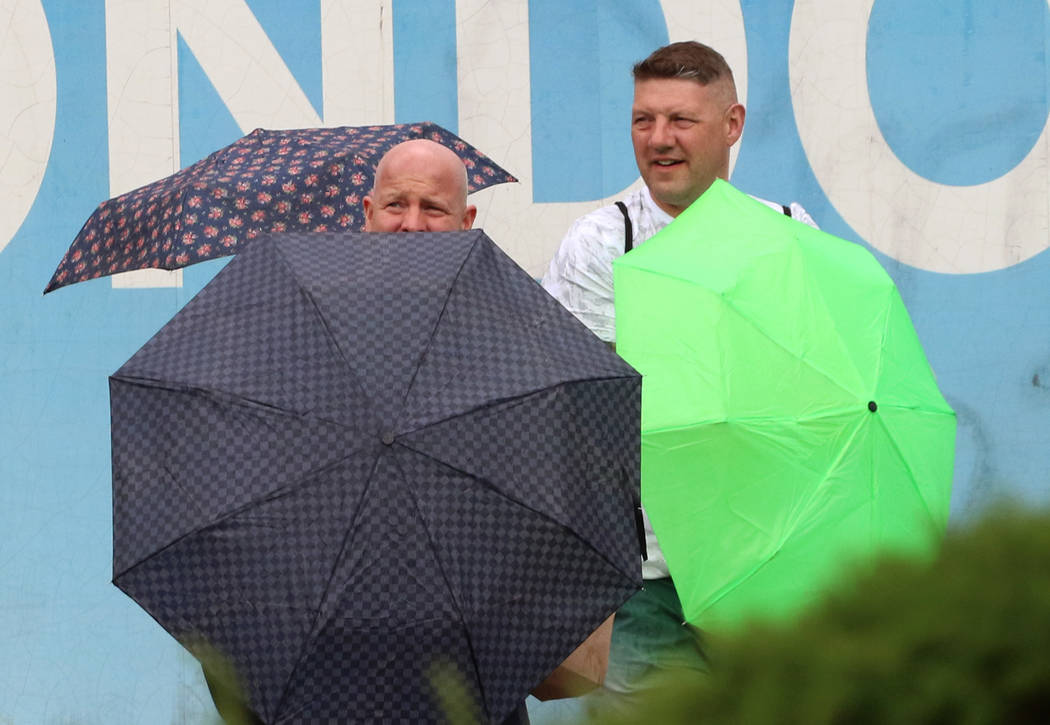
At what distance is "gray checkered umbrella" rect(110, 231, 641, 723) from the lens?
6.38 feet

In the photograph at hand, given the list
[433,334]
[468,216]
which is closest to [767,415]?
[468,216]

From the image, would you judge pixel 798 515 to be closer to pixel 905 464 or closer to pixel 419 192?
pixel 905 464

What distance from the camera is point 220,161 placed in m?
3.91

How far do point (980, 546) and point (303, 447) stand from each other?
1.48 metres

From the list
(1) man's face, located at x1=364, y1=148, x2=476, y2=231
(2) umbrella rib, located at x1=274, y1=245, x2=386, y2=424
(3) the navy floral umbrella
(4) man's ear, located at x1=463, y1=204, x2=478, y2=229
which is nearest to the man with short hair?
(4) man's ear, located at x1=463, y1=204, x2=478, y2=229

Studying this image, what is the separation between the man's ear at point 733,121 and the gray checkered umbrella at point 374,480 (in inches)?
52.5

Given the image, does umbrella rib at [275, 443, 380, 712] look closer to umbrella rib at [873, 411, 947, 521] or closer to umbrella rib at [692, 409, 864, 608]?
umbrella rib at [692, 409, 864, 608]

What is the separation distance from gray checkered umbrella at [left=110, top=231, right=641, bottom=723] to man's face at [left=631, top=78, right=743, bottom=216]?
3.78ft

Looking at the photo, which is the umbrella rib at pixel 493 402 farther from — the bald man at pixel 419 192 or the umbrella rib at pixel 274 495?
the bald man at pixel 419 192

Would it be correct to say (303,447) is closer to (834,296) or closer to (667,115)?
(834,296)

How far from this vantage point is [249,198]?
362 centimetres


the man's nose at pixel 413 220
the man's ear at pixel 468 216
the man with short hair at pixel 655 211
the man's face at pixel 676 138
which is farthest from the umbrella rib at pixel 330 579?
the man's face at pixel 676 138

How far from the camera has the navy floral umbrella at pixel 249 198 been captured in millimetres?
3572

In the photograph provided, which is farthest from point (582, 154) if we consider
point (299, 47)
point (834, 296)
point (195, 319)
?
point (195, 319)
